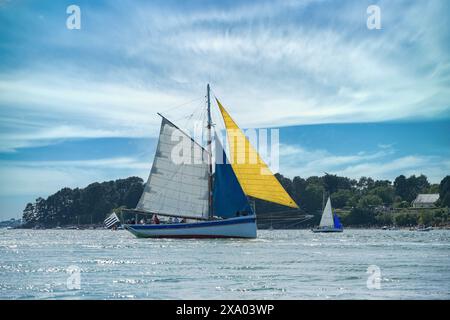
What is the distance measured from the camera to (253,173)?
6069 cm

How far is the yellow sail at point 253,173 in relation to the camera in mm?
60500

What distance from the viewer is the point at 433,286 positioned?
2419 cm

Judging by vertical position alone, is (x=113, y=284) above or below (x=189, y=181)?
below

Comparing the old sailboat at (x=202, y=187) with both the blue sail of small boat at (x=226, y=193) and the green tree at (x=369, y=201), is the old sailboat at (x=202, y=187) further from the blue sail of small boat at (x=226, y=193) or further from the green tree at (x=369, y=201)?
the green tree at (x=369, y=201)

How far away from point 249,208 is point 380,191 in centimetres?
11757

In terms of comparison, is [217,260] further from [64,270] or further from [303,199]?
[303,199]

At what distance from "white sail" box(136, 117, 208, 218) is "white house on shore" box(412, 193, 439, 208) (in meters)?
109

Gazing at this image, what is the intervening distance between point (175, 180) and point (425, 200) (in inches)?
4540

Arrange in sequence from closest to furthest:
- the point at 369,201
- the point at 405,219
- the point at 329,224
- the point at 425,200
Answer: the point at 329,224
the point at 405,219
the point at 425,200
the point at 369,201

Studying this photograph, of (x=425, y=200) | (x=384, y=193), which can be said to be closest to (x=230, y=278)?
(x=425, y=200)

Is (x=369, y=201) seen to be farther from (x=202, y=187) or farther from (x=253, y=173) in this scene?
(x=253, y=173)

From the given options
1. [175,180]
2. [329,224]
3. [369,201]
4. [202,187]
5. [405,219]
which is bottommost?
[329,224]
